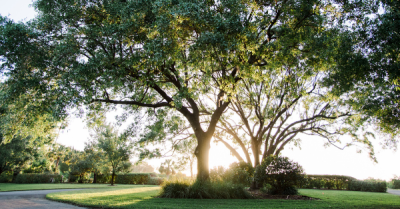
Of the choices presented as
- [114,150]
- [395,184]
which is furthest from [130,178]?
[395,184]

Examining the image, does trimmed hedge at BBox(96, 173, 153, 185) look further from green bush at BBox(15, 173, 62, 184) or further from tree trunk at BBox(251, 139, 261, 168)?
tree trunk at BBox(251, 139, 261, 168)

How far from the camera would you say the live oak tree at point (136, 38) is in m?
7.33

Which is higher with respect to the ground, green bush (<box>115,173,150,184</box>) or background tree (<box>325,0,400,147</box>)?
background tree (<box>325,0,400,147</box>)

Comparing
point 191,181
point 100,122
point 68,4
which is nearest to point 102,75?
point 68,4

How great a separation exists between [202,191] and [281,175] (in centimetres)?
464

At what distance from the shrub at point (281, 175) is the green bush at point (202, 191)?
2.19 metres

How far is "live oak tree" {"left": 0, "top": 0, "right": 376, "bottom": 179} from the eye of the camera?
7.33m

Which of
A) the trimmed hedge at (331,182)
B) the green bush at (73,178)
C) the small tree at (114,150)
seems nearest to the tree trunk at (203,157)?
the small tree at (114,150)

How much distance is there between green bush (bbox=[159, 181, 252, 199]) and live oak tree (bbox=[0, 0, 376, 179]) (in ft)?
12.8

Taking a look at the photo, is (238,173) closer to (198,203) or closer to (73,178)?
(198,203)

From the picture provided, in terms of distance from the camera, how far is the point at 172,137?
15031mm

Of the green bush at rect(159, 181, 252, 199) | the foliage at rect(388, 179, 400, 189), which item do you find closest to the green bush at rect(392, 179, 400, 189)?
the foliage at rect(388, 179, 400, 189)

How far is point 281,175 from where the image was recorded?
1138cm

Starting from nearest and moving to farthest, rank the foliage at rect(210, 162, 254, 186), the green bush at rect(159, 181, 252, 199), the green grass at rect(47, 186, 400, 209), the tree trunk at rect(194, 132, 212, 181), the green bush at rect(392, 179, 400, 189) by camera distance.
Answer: the green grass at rect(47, 186, 400, 209), the green bush at rect(159, 181, 252, 199), the tree trunk at rect(194, 132, 212, 181), the foliage at rect(210, 162, 254, 186), the green bush at rect(392, 179, 400, 189)
